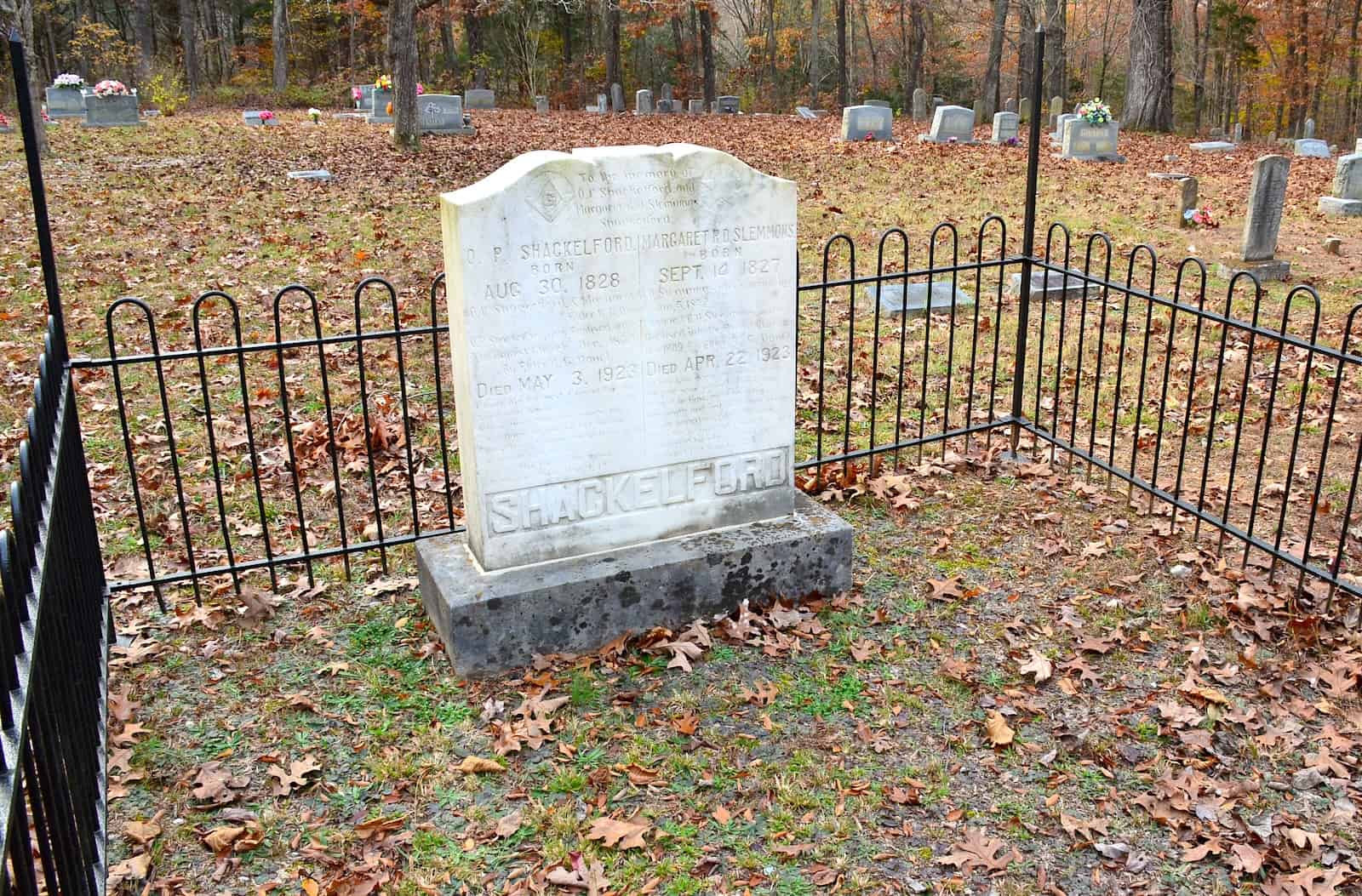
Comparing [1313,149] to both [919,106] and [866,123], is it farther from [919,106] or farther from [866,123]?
[919,106]

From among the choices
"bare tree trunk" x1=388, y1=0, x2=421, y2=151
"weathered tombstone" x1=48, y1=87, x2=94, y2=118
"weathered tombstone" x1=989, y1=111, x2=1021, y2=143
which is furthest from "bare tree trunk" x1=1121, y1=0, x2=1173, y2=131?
"weathered tombstone" x1=48, y1=87, x2=94, y2=118

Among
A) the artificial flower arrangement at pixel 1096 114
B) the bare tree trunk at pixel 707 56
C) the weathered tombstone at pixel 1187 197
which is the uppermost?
the bare tree trunk at pixel 707 56

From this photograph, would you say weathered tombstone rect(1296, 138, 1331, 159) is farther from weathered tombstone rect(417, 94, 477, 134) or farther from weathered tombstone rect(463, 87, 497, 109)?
weathered tombstone rect(463, 87, 497, 109)

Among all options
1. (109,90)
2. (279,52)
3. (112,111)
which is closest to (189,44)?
(279,52)

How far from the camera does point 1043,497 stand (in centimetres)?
634

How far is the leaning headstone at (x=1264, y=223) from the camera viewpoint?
37.4ft

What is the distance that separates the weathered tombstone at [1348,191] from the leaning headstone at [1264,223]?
14.4ft

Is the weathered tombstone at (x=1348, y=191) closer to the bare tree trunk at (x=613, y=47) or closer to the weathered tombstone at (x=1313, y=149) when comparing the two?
the weathered tombstone at (x=1313, y=149)

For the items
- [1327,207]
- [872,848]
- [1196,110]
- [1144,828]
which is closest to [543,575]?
[872,848]

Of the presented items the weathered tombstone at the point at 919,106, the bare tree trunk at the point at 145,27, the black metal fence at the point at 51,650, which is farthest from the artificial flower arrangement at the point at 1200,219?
the bare tree trunk at the point at 145,27

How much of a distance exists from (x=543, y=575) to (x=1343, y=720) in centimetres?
320

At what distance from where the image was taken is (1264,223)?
37.6ft

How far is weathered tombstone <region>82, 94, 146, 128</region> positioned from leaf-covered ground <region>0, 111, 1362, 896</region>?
20.5 meters

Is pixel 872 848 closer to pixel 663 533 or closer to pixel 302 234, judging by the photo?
pixel 663 533
